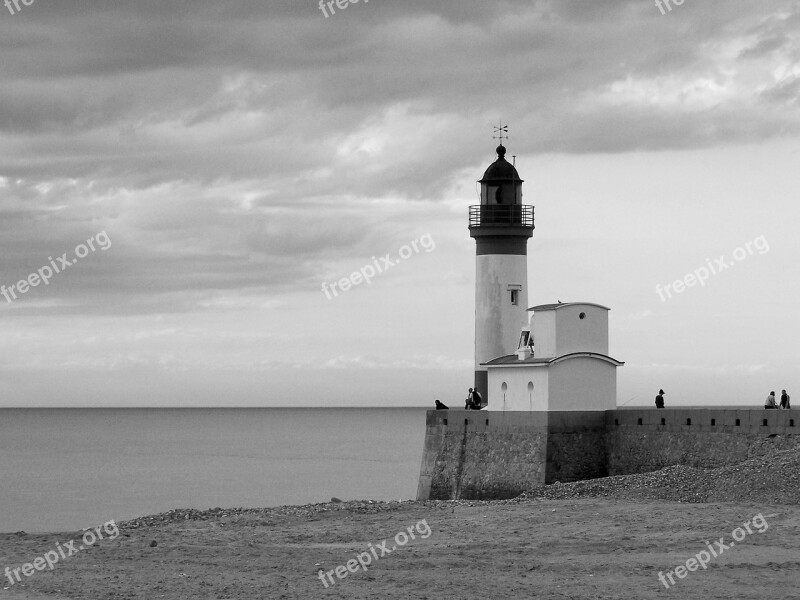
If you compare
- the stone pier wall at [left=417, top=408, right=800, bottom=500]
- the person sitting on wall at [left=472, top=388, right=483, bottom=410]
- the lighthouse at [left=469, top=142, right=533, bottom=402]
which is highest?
the lighthouse at [left=469, top=142, right=533, bottom=402]

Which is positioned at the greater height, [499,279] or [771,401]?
[499,279]

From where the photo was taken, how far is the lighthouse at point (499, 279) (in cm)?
4053

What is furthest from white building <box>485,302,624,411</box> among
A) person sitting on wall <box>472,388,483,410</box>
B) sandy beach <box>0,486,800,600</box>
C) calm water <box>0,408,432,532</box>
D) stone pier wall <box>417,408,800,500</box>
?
→ calm water <box>0,408,432,532</box>

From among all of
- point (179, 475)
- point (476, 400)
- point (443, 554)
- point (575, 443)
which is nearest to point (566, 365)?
point (575, 443)

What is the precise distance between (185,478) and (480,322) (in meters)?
42.9

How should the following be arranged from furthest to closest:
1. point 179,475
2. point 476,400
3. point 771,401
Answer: point 179,475 → point 476,400 → point 771,401

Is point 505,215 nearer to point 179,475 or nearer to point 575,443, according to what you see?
point 575,443

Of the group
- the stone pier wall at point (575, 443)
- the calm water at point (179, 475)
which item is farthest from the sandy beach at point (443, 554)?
the calm water at point (179, 475)

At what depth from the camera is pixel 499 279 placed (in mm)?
40656

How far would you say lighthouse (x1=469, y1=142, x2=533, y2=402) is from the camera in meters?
40.5

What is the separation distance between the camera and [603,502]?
1105 inches

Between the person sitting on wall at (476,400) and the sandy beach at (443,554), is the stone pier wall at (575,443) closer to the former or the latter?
the person sitting on wall at (476,400)

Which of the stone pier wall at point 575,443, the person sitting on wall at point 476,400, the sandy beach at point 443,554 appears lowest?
the sandy beach at point 443,554

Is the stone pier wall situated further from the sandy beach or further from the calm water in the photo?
the calm water
